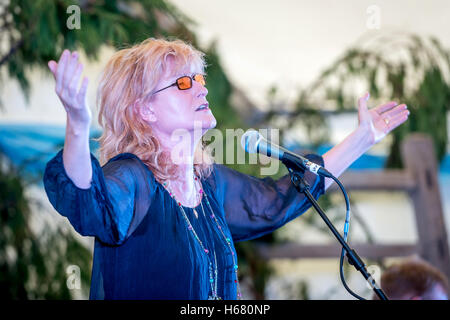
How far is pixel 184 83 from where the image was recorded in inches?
57.2

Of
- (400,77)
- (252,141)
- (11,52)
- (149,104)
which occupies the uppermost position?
(400,77)

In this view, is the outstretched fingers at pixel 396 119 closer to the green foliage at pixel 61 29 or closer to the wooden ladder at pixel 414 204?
the green foliage at pixel 61 29

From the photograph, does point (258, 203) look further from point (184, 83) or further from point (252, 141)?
point (184, 83)

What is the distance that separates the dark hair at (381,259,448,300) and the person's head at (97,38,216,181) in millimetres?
944

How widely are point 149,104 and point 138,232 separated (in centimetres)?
35

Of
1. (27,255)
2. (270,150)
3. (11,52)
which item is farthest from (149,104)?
(27,255)

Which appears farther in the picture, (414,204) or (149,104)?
(414,204)

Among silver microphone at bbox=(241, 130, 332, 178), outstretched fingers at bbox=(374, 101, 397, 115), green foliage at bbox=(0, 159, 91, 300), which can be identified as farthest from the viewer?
green foliage at bbox=(0, 159, 91, 300)

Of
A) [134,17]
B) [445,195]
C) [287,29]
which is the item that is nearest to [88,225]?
[134,17]

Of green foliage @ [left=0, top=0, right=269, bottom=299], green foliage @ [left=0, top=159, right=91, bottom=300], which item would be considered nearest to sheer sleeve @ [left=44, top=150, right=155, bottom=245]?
green foliage @ [left=0, top=0, right=269, bottom=299]

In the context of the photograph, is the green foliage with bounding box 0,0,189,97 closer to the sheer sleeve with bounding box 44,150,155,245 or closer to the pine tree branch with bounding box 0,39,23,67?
the pine tree branch with bounding box 0,39,23,67

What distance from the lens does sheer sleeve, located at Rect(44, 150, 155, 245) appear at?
1.10 meters
